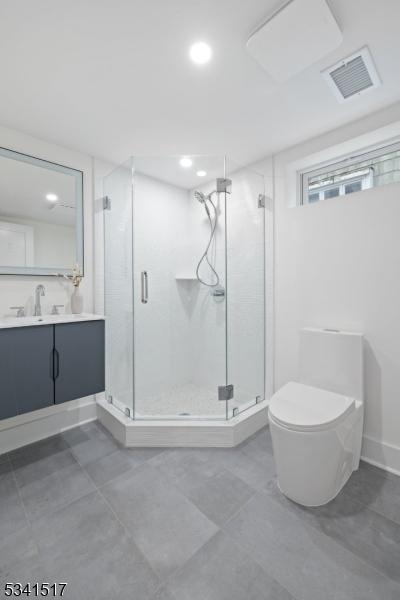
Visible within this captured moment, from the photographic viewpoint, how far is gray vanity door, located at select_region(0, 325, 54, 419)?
5.48ft

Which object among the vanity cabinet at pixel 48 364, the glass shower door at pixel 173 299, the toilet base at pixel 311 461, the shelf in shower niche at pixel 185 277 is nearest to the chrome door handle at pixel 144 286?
the glass shower door at pixel 173 299

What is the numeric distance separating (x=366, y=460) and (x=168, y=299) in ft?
6.74

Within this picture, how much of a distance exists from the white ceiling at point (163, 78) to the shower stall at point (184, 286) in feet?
1.07

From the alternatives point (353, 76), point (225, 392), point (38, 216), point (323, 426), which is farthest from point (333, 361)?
point (38, 216)

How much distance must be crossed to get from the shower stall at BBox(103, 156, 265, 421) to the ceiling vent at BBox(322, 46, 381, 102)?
0.88 meters

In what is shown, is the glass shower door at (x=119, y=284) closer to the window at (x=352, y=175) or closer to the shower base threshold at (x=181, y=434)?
the shower base threshold at (x=181, y=434)

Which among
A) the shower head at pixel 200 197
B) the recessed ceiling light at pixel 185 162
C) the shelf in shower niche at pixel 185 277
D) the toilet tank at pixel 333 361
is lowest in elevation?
the toilet tank at pixel 333 361

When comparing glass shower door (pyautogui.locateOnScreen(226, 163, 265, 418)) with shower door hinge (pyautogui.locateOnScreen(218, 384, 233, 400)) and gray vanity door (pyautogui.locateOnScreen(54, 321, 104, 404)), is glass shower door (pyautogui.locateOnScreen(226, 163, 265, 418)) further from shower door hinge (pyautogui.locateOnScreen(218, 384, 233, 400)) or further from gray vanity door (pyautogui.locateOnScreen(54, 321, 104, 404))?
gray vanity door (pyautogui.locateOnScreen(54, 321, 104, 404))

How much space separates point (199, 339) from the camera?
9.00 feet

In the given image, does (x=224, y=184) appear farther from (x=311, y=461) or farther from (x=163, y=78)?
(x=311, y=461)

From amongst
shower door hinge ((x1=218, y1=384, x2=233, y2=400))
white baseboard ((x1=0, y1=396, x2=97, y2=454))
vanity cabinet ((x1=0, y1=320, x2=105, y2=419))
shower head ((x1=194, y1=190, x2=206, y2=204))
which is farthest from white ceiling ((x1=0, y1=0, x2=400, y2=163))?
white baseboard ((x1=0, y1=396, x2=97, y2=454))

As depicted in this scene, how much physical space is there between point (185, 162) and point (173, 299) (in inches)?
50.4

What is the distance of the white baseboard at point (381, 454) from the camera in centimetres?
176

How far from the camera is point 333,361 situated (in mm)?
1882
